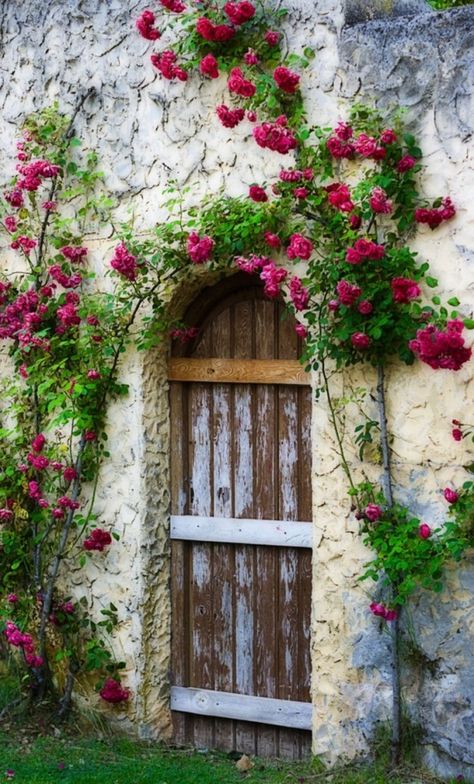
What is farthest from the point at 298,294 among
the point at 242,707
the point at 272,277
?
the point at 242,707

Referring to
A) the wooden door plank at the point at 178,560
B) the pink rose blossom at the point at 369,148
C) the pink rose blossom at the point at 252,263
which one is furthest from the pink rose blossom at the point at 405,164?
the wooden door plank at the point at 178,560

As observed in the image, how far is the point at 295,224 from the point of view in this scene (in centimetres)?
438

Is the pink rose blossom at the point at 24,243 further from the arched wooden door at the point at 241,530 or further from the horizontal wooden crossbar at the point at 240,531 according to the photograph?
the horizontal wooden crossbar at the point at 240,531

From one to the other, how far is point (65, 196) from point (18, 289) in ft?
Answer: 1.81

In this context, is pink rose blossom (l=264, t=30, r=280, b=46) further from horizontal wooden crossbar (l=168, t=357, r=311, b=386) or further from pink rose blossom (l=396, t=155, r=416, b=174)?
horizontal wooden crossbar (l=168, t=357, r=311, b=386)

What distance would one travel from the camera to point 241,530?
15.8ft

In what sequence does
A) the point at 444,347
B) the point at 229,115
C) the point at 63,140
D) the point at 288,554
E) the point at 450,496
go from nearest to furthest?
1. the point at 444,347
2. the point at 450,496
3. the point at 229,115
4. the point at 288,554
5. the point at 63,140

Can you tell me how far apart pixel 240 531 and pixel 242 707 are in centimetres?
84

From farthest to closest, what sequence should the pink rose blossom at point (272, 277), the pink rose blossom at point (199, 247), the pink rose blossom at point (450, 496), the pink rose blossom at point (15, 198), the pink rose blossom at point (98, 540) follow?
1. the pink rose blossom at point (15, 198)
2. the pink rose blossom at point (98, 540)
3. the pink rose blossom at point (199, 247)
4. the pink rose blossom at point (272, 277)
5. the pink rose blossom at point (450, 496)

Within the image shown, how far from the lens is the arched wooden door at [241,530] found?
4715mm

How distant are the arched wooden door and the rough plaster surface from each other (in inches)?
4.4

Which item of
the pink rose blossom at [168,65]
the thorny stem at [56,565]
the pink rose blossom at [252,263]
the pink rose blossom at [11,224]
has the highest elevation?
the pink rose blossom at [168,65]

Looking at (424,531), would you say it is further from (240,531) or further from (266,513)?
(240,531)

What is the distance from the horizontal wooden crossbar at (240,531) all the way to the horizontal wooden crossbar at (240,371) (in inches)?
26.1
